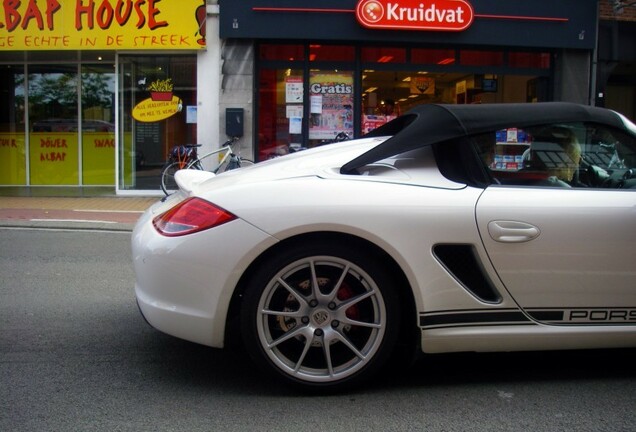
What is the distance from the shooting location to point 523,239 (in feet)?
11.4

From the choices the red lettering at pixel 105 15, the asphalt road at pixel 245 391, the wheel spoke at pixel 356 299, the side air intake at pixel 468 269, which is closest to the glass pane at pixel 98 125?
the red lettering at pixel 105 15

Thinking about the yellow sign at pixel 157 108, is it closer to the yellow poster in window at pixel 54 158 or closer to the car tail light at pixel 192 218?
the yellow poster in window at pixel 54 158

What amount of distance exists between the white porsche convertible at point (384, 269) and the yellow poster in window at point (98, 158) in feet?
39.7

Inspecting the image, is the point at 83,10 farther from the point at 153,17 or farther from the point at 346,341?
the point at 346,341

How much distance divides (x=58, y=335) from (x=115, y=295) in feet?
3.94

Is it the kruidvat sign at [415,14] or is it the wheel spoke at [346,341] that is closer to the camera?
the wheel spoke at [346,341]

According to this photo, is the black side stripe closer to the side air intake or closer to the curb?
the side air intake

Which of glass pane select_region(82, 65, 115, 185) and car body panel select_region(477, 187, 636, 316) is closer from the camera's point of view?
car body panel select_region(477, 187, 636, 316)

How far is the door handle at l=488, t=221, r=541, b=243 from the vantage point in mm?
3469

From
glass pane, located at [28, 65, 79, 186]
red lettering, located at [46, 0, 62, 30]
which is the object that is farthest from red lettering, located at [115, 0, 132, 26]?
glass pane, located at [28, 65, 79, 186]

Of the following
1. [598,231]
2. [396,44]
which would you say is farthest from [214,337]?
[396,44]

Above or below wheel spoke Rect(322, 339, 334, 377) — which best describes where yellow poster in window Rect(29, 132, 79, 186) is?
above

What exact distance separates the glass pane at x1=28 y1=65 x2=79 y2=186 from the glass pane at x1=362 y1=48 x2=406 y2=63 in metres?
6.43

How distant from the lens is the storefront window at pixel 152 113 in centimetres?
1395
